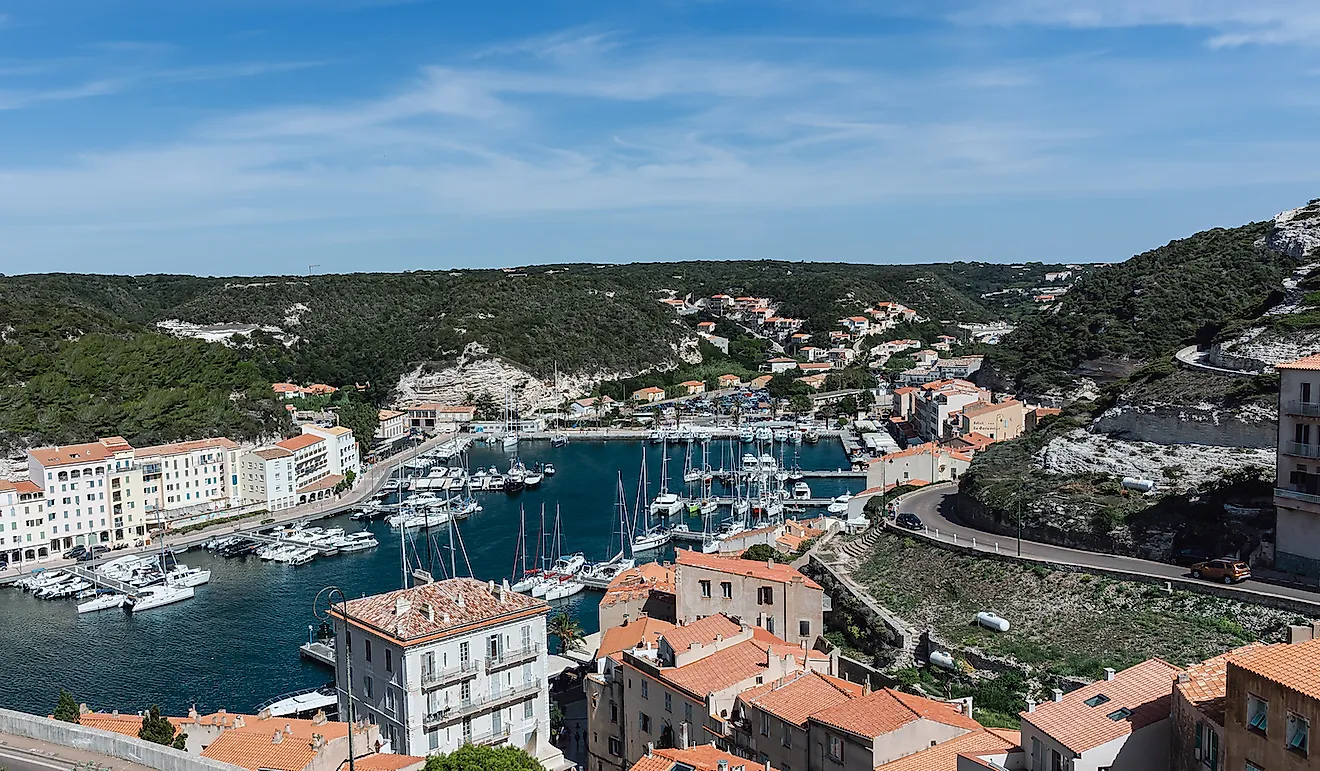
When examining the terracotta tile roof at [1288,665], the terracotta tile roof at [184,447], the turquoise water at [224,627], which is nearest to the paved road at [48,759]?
the terracotta tile roof at [1288,665]

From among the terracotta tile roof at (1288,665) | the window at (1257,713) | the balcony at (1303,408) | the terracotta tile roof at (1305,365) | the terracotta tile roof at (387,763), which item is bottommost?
the terracotta tile roof at (387,763)

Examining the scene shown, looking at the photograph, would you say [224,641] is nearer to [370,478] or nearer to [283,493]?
[283,493]

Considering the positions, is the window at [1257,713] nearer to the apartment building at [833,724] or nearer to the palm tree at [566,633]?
the apartment building at [833,724]

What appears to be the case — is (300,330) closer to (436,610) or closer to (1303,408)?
(436,610)

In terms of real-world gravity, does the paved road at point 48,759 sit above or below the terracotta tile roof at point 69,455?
above

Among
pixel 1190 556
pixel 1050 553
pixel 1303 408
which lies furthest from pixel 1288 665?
pixel 1050 553

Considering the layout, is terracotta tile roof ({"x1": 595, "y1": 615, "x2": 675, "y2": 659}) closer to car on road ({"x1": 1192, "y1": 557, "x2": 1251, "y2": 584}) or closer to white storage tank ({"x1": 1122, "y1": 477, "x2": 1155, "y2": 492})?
car on road ({"x1": 1192, "y1": 557, "x2": 1251, "y2": 584})

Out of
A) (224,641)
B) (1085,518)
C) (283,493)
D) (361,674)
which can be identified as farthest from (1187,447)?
(283,493)
